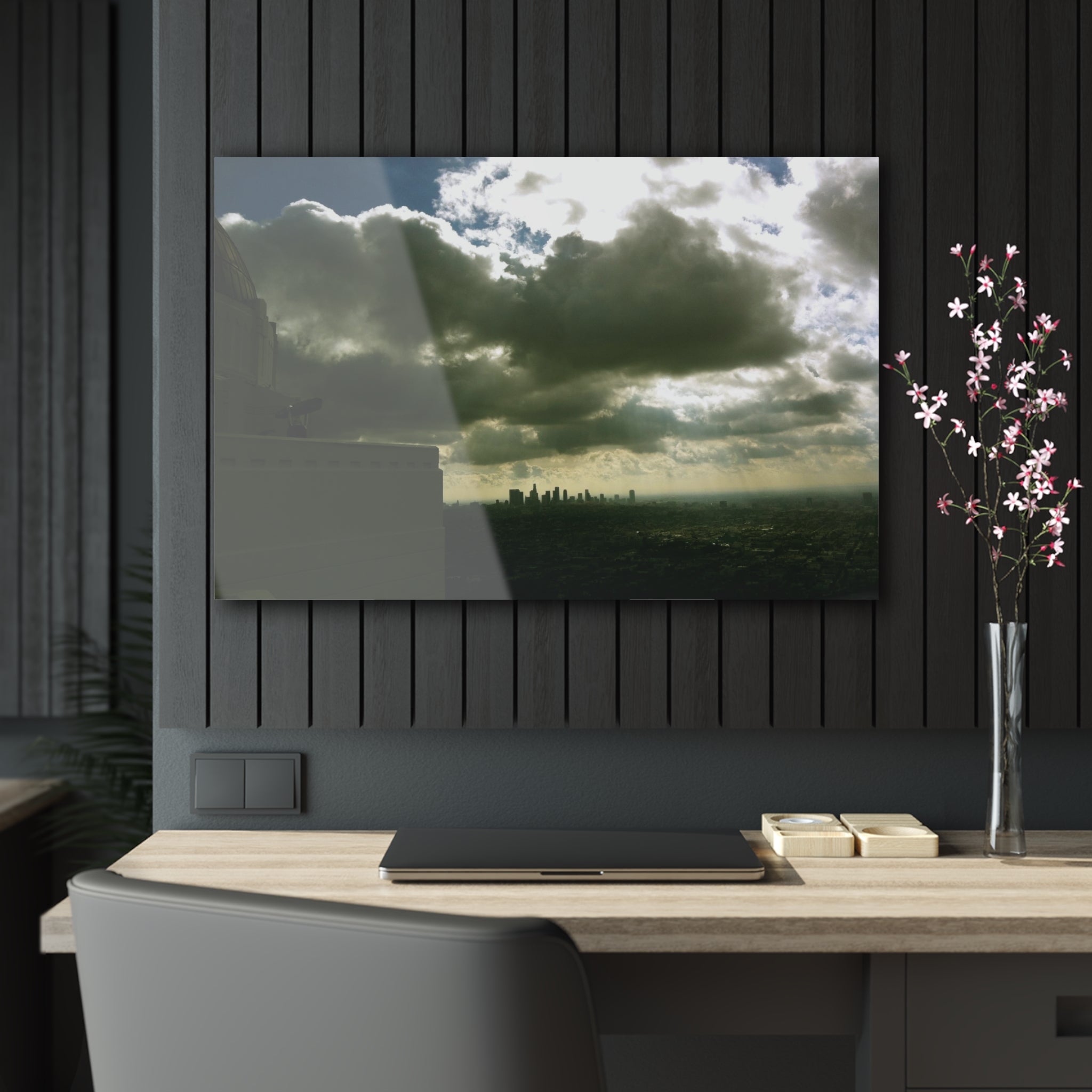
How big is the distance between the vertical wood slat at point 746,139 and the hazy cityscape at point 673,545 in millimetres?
67

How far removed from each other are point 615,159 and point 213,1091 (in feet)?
4.87

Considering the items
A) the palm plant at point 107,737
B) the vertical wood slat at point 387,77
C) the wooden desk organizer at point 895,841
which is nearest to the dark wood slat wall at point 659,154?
the vertical wood slat at point 387,77

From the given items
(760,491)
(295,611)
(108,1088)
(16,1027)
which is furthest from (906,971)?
(16,1027)

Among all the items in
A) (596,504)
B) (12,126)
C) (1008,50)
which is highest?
(12,126)

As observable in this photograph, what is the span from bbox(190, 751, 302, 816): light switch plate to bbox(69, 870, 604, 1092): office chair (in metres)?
0.92

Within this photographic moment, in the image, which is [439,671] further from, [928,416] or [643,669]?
[928,416]

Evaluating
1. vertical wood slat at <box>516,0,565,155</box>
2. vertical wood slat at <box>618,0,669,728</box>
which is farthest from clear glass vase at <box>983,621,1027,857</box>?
vertical wood slat at <box>516,0,565,155</box>

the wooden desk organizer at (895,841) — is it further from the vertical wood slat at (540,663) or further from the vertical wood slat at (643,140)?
the vertical wood slat at (540,663)

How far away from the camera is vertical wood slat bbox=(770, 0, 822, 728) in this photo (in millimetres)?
1799

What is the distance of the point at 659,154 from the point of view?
5.94 feet

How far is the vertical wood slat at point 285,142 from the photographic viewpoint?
180 cm

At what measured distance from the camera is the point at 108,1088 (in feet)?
2.98

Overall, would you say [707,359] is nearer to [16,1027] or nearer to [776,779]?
[776,779]

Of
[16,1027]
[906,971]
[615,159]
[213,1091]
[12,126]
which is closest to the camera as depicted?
[213,1091]
